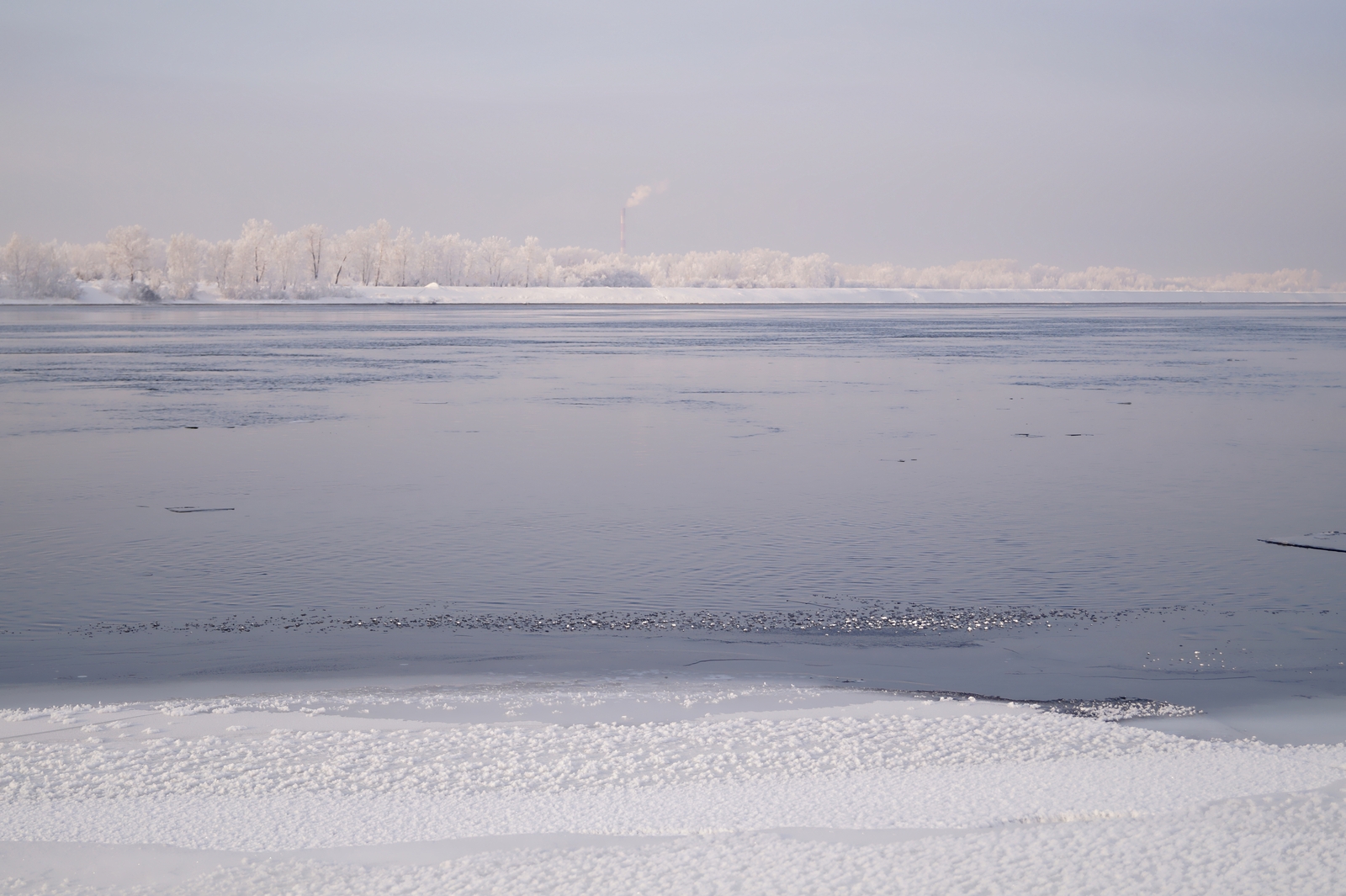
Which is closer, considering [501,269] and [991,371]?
[991,371]

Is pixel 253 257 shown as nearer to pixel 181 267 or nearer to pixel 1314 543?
pixel 181 267

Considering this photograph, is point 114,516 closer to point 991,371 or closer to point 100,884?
point 100,884

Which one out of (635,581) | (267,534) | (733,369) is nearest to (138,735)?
(635,581)

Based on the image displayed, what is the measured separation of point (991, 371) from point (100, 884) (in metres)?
21.8

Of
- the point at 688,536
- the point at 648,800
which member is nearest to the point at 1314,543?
the point at 688,536

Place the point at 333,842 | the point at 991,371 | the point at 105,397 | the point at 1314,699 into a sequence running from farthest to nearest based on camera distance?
1. the point at 991,371
2. the point at 105,397
3. the point at 1314,699
4. the point at 333,842

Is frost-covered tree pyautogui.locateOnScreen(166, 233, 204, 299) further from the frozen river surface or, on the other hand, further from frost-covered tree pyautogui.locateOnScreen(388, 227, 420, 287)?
the frozen river surface

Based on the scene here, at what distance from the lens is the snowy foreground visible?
306 centimetres

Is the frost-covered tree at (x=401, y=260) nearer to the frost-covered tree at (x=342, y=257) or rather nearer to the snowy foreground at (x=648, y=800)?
the frost-covered tree at (x=342, y=257)

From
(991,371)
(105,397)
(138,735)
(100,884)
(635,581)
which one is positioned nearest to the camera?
(100,884)

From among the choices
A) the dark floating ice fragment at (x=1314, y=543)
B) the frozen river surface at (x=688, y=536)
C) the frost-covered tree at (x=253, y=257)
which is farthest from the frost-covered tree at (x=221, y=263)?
the dark floating ice fragment at (x=1314, y=543)

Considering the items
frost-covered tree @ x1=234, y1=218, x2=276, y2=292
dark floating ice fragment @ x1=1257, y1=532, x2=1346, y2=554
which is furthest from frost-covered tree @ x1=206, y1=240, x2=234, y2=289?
dark floating ice fragment @ x1=1257, y1=532, x2=1346, y2=554

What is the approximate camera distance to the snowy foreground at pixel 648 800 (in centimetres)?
306

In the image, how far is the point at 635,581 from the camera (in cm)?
650
